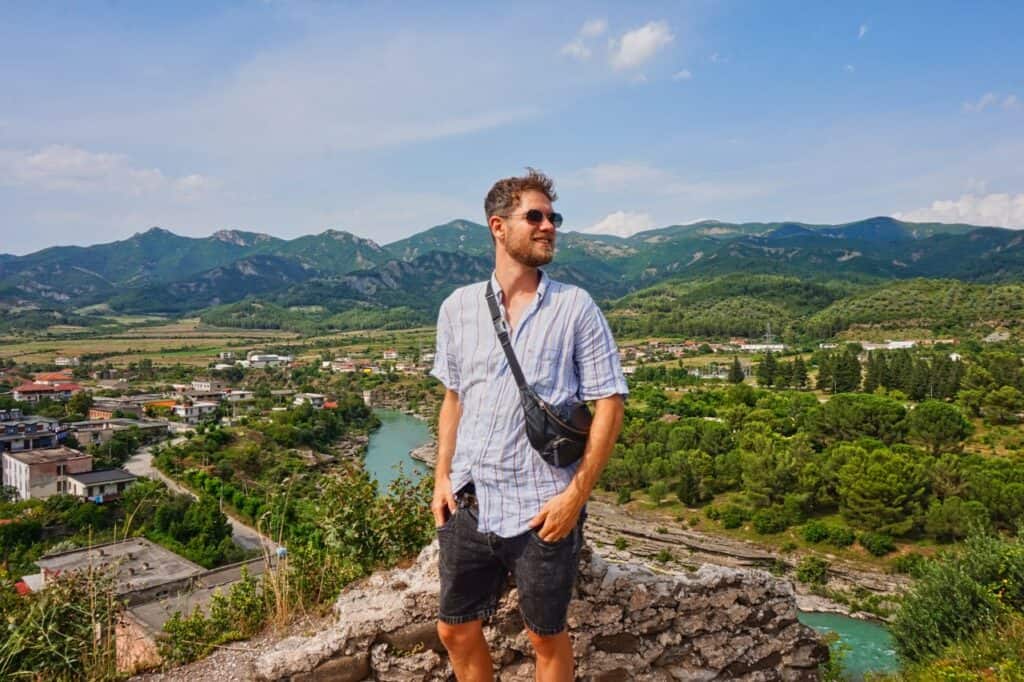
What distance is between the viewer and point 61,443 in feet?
131

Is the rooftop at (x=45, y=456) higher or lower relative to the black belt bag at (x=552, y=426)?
lower

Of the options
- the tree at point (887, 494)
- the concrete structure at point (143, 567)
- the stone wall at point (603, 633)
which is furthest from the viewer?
the tree at point (887, 494)

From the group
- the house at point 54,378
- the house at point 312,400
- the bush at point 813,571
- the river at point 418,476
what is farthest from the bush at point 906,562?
the house at point 54,378

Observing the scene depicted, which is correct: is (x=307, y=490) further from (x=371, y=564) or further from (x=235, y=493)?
(x=371, y=564)

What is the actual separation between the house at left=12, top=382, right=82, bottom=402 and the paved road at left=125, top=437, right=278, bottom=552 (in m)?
20.8

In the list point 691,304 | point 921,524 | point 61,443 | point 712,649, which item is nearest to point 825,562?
point 921,524

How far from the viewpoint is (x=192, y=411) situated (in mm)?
51969

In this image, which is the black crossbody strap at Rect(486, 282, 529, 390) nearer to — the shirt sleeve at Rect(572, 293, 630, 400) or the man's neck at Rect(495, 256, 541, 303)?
the man's neck at Rect(495, 256, 541, 303)

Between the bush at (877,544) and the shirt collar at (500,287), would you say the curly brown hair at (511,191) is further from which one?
the bush at (877,544)

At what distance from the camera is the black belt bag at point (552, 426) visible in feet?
7.18

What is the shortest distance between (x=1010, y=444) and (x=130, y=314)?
186 meters

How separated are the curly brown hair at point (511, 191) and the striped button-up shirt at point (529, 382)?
31 centimetres

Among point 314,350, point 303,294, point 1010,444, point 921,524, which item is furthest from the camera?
point 303,294

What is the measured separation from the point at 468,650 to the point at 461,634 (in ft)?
0.30
